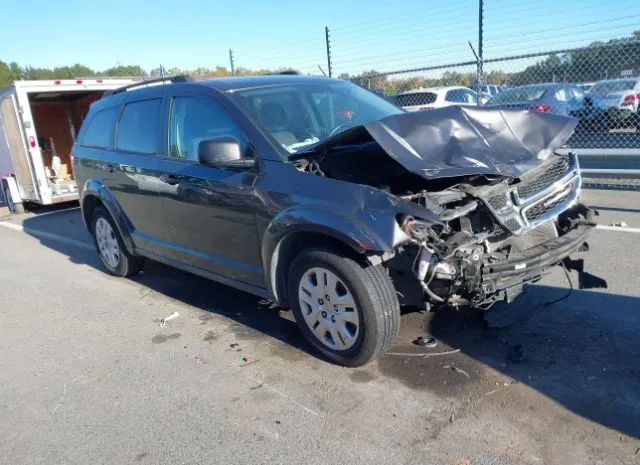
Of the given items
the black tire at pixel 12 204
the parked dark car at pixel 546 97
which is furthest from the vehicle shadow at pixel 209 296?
the parked dark car at pixel 546 97

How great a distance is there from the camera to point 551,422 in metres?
2.93

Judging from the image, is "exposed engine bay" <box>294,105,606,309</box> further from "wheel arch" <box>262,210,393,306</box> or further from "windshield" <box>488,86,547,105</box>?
"windshield" <box>488,86,547,105</box>

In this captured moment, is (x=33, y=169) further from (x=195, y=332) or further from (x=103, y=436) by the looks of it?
(x=103, y=436)

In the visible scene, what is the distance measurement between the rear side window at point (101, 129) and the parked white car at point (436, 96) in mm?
9652

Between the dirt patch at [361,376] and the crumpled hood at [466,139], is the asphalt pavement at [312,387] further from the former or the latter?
the crumpled hood at [466,139]

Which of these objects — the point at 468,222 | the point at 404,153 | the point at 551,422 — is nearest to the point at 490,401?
the point at 551,422

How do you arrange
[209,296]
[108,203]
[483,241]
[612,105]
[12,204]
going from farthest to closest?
[612,105], [12,204], [108,203], [209,296], [483,241]

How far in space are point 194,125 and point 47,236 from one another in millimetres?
5315

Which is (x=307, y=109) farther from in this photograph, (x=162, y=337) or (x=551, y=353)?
(x=551, y=353)

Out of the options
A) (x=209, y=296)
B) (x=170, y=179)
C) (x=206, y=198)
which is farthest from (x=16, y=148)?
(x=206, y=198)

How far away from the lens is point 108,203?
224 inches

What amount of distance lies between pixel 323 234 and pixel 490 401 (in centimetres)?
134

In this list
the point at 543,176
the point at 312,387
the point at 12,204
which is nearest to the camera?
the point at 312,387

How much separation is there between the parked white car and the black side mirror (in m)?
11.2
